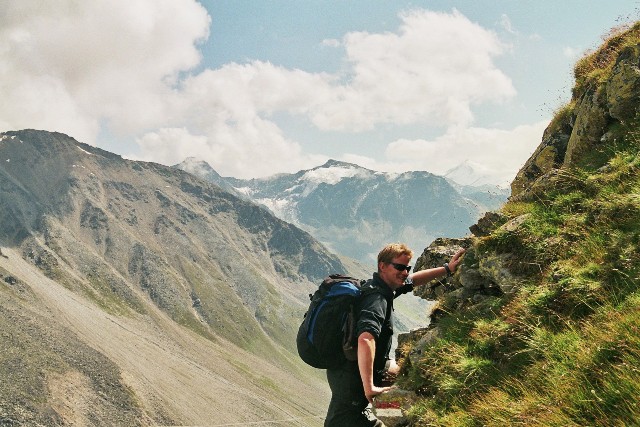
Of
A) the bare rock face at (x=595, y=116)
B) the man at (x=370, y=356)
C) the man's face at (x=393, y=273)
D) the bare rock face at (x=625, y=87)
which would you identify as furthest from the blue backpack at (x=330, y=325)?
the bare rock face at (x=625, y=87)

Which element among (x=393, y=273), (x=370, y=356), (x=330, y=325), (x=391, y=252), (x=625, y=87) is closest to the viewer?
(x=370, y=356)

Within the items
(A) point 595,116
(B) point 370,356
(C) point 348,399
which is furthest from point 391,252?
(A) point 595,116

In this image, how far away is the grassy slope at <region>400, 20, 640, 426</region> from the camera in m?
4.34

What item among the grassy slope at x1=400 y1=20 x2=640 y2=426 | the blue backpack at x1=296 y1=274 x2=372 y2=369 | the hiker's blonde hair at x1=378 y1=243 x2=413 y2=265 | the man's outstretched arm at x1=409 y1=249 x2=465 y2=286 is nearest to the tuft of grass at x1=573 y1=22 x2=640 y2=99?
the grassy slope at x1=400 y1=20 x2=640 y2=426

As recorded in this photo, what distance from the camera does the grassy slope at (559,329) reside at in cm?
434

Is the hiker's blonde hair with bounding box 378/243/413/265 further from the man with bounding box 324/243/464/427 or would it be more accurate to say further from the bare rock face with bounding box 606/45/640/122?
the bare rock face with bounding box 606/45/640/122

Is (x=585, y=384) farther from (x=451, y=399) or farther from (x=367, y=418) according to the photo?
(x=367, y=418)

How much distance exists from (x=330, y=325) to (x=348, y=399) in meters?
1.20

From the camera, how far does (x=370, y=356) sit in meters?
6.26

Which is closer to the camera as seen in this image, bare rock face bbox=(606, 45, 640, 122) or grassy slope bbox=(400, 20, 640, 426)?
grassy slope bbox=(400, 20, 640, 426)

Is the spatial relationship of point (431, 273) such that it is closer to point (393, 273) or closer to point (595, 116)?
point (393, 273)

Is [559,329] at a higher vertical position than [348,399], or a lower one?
higher

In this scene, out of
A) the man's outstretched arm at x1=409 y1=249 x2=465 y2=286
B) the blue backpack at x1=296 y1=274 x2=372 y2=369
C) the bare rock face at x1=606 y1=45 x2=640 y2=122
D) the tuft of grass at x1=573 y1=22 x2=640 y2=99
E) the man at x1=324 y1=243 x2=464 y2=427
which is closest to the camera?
the man at x1=324 y1=243 x2=464 y2=427

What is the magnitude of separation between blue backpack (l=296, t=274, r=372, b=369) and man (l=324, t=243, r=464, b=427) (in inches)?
6.7
